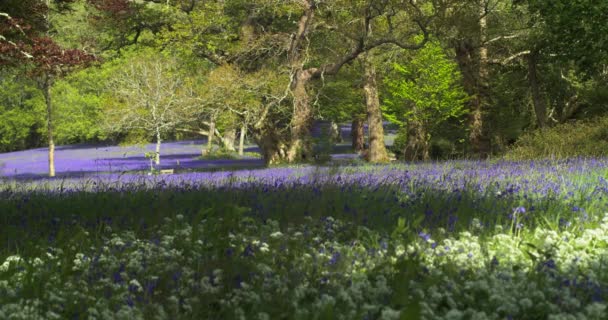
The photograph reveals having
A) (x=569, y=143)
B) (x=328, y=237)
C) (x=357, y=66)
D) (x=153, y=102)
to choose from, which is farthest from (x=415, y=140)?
(x=328, y=237)

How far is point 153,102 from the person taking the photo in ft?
105

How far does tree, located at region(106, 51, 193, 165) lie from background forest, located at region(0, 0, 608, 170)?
12 cm

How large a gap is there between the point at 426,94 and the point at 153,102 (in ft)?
41.8

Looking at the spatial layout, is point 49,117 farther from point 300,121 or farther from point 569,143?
point 569,143

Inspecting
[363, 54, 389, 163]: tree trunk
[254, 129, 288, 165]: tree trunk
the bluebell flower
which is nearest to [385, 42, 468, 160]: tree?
[363, 54, 389, 163]: tree trunk

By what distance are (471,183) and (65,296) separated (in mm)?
6513

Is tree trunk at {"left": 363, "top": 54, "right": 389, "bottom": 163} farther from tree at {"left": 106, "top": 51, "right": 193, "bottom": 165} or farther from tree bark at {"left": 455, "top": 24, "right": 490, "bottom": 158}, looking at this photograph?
tree at {"left": 106, "top": 51, "right": 193, "bottom": 165}

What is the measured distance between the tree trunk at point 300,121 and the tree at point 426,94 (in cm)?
768

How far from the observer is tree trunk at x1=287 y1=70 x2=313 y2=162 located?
26.9 m

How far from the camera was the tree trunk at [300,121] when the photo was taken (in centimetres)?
2691

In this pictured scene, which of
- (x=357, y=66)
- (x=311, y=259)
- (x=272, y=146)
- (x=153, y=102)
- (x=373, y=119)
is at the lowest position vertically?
(x=311, y=259)

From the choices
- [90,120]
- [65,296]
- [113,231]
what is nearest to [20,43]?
[113,231]

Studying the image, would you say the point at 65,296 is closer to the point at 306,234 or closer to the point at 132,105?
the point at 306,234

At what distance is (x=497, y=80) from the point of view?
38.2 meters
